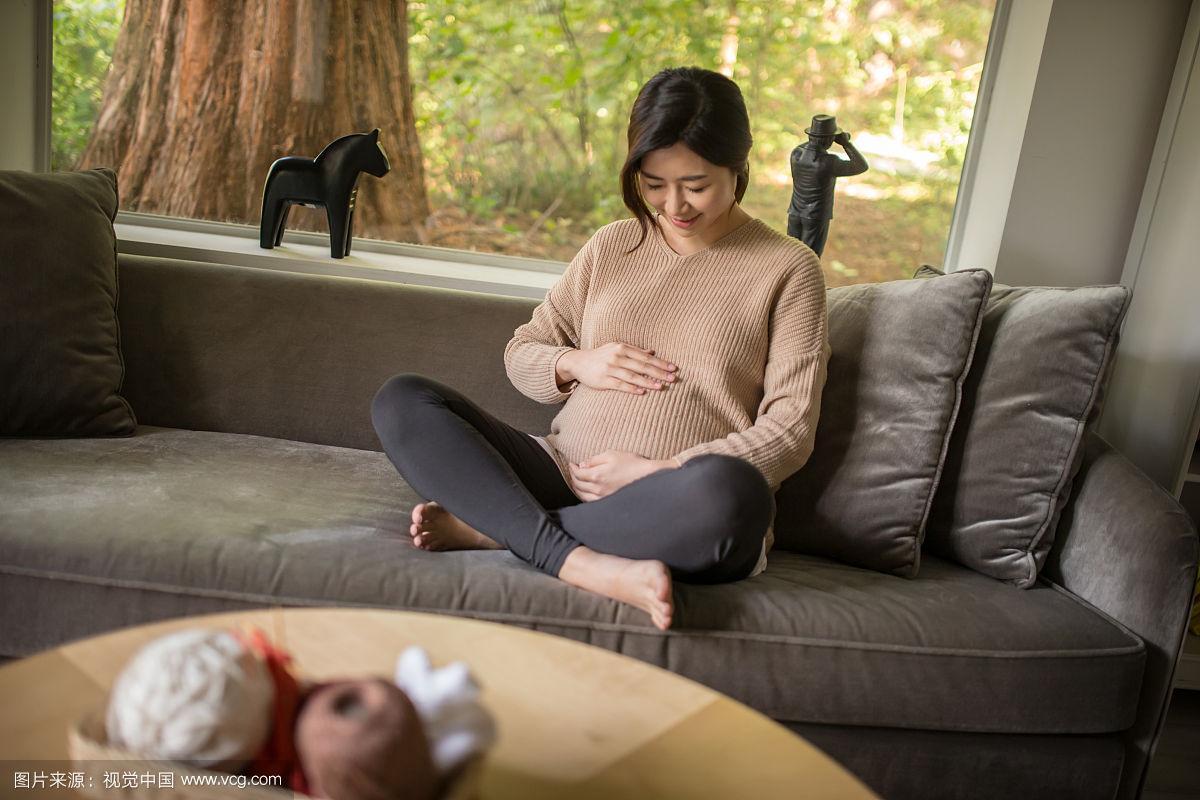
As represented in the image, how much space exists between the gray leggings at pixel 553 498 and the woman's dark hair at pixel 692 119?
20.2 inches

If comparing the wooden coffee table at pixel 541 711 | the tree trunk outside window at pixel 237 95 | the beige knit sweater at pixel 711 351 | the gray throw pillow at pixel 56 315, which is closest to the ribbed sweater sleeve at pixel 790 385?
the beige knit sweater at pixel 711 351

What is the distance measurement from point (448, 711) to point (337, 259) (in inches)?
70.4

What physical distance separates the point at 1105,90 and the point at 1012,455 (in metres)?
1.05

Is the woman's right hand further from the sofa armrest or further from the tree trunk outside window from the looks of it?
the tree trunk outside window

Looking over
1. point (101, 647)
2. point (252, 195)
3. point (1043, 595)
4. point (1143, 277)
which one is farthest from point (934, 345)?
point (252, 195)

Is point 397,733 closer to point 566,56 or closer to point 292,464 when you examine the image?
point 292,464

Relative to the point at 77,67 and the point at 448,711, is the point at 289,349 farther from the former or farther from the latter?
the point at 448,711

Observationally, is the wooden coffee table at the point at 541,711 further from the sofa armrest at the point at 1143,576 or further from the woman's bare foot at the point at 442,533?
the sofa armrest at the point at 1143,576

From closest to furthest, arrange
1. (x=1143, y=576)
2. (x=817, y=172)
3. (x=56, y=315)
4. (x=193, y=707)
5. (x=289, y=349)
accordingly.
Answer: (x=193, y=707), (x=1143, y=576), (x=56, y=315), (x=289, y=349), (x=817, y=172)

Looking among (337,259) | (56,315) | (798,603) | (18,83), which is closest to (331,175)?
(337,259)

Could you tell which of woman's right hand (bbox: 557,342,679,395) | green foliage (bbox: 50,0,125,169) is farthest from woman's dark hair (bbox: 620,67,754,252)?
green foliage (bbox: 50,0,125,169)

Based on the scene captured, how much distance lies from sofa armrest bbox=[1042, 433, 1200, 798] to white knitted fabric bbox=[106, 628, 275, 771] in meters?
1.26

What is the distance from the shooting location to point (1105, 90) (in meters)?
2.06

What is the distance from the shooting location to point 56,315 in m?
1.64
